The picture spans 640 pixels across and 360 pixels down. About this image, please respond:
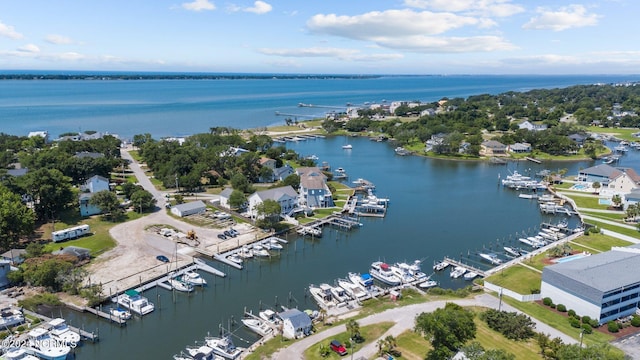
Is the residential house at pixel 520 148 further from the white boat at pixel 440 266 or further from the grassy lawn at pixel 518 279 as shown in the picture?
the white boat at pixel 440 266

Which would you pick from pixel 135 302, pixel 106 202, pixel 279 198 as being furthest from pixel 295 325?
pixel 106 202

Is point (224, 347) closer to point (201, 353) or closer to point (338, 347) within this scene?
point (201, 353)

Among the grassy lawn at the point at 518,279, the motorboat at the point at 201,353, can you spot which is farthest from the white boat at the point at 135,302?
the grassy lawn at the point at 518,279

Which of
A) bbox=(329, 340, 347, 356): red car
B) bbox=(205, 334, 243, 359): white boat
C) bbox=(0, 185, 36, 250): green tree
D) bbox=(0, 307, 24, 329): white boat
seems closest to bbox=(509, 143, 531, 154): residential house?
bbox=(329, 340, 347, 356): red car

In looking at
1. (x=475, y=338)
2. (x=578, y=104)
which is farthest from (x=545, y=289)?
(x=578, y=104)

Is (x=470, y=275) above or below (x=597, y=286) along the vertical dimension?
below
